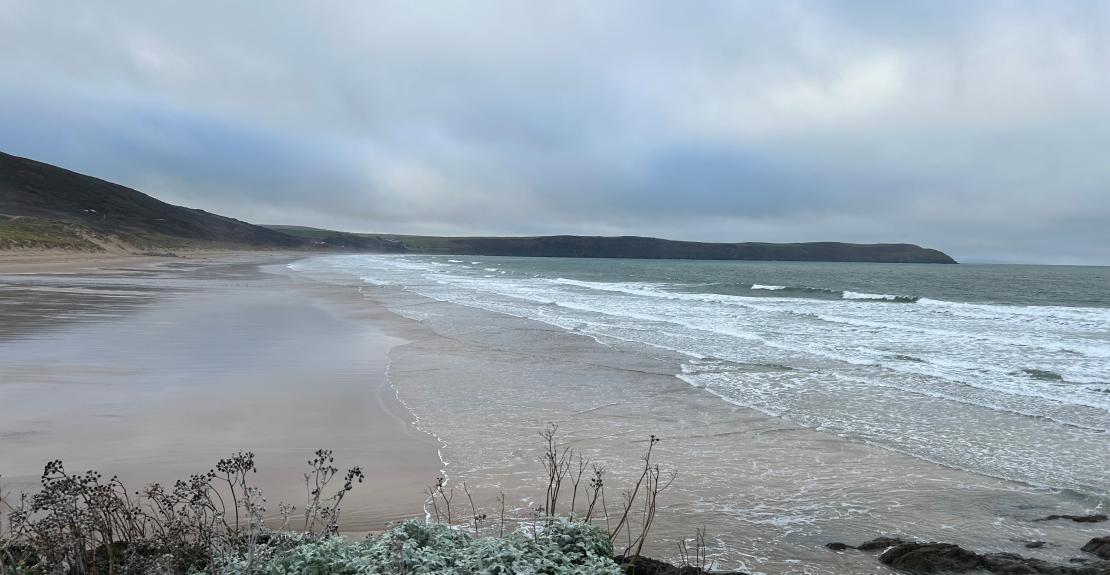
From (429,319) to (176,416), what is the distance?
12353mm

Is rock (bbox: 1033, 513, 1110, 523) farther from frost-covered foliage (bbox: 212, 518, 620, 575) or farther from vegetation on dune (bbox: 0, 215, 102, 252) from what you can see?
vegetation on dune (bbox: 0, 215, 102, 252)

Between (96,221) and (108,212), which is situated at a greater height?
(108,212)

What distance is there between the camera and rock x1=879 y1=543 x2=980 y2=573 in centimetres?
425

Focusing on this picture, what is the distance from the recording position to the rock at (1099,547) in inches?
177

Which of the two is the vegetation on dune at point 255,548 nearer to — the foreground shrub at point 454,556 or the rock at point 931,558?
the foreground shrub at point 454,556

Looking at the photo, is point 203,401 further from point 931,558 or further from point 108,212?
point 108,212

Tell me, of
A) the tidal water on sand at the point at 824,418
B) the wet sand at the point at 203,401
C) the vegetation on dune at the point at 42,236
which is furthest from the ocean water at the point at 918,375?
the vegetation on dune at the point at 42,236

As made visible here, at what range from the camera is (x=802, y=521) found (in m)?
5.14

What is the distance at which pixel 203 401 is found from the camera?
855cm

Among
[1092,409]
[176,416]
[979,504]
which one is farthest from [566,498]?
[1092,409]

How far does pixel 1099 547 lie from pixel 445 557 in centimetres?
474

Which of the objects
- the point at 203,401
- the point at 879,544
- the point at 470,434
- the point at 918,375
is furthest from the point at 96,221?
the point at 879,544

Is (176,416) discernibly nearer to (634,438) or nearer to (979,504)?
(634,438)

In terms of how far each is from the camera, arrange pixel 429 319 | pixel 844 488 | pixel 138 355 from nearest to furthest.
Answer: pixel 844 488 → pixel 138 355 → pixel 429 319
